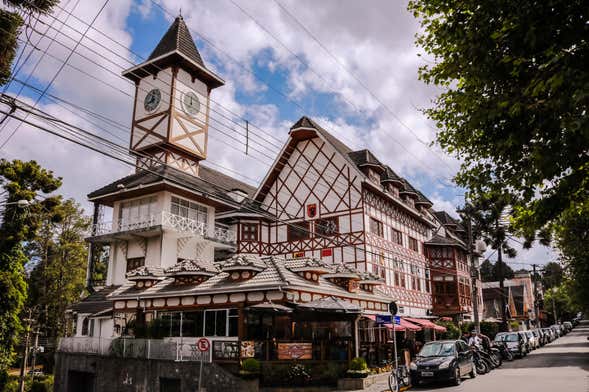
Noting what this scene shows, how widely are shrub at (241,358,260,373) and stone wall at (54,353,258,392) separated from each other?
1.25 ft

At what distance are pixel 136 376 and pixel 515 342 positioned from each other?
22.7 meters

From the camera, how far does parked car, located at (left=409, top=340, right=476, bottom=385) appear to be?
16.5 metres

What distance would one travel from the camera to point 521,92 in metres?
8.81

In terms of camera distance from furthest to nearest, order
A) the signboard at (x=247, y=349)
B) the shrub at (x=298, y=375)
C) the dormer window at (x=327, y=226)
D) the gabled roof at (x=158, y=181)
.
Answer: the dormer window at (x=327, y=226), the gabled roof at (x=158, y=181), the signboard at (x=247, y=349), the shrub at (x=298, y=375)

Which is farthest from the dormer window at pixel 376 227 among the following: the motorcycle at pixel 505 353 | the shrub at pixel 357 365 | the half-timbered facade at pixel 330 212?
the shrub at pixel 357 365

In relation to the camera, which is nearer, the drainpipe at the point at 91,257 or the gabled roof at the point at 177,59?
the drainpipe at the point at 91,257

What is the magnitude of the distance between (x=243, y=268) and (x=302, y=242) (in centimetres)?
1459

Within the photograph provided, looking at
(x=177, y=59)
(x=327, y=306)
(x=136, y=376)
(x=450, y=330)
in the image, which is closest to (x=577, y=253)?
(x=450, y=330)

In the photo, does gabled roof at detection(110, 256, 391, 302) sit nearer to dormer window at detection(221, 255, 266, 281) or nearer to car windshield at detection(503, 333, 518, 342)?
dormer window at detection(221, 255, 266, 281)

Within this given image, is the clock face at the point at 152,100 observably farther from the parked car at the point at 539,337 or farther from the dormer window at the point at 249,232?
the parked car at the point at 539,337

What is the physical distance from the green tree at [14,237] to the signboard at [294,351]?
14483mm

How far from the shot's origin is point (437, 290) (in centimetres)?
4266

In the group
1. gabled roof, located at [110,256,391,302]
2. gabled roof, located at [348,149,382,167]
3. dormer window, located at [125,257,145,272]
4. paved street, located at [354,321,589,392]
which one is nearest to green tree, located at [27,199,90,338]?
dormer window, located at [125,257,145,272]

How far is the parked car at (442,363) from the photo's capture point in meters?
16.5
